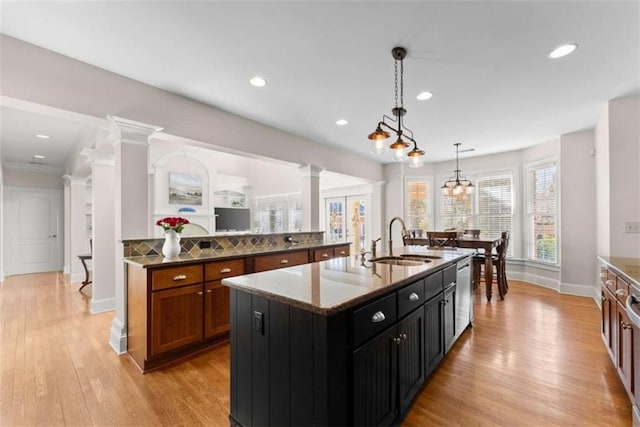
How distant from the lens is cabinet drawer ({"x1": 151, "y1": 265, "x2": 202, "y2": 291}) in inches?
93.4

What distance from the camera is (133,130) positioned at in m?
2.85

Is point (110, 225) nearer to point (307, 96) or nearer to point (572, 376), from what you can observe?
point (307, 96)

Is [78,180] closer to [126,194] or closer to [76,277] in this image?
[76,277]

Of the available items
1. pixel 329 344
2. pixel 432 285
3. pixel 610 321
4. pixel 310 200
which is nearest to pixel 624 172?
pixel 610 321

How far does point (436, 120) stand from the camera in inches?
158

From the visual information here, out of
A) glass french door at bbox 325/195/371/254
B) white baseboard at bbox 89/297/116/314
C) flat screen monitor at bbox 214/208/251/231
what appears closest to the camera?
white baseboard at bbox 89/297/116/314

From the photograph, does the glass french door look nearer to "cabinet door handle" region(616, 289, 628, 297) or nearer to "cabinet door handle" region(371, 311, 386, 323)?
"cabinet door handle" region(616, 289, 628, 297)

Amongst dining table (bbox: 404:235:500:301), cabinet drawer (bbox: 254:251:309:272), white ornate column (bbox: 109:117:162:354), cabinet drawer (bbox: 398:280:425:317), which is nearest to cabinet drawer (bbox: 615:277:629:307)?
cabinet drawer (bbox: 398:280:425:317)

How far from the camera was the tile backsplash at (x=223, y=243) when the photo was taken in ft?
9.36

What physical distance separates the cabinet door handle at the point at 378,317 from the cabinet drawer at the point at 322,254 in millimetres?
2574

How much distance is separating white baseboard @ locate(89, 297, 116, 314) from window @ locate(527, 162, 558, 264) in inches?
285

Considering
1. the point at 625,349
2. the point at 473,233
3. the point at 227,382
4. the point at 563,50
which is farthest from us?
the point at 473,233

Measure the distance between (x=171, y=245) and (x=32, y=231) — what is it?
696 cm

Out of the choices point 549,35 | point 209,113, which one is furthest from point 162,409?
point 549,35
